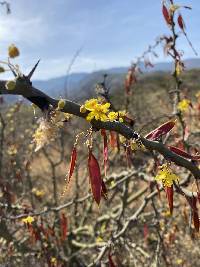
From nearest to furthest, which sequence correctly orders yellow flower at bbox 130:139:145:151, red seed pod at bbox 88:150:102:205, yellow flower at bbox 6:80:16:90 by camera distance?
yellow flower at bbox 6:80:16:90 < red seed pod at bbox 88:150:102:205 < yellow flower at bbox 130:139:145:151

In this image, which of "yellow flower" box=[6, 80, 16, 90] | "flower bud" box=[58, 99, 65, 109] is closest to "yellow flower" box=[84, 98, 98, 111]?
"flower bud" box=[58, 99, 65, 109]

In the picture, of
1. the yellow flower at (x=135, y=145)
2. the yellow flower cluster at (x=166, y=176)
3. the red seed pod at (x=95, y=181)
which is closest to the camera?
the red seed pod at (x=95, y=181)

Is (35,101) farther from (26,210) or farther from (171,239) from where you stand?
(171,239)

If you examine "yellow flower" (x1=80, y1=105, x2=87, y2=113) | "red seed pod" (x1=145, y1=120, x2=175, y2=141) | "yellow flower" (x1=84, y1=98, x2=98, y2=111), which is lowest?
"red seed pod" (x1=145, y1=120, x2=175, y2=141)

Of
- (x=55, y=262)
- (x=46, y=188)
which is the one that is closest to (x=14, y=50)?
(x=55, y=262)

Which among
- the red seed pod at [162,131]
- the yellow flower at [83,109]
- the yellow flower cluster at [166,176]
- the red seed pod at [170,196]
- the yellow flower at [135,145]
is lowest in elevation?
the red seed pod at [170,196]

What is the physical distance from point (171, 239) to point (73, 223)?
189 cm

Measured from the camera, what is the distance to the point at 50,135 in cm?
128

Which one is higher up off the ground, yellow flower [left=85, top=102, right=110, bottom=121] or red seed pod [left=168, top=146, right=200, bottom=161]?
yellow flower [left=85, top=102, right=110, bottom=121]

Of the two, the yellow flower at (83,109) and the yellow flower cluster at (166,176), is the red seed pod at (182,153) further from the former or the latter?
the yellow flower at (83,109)

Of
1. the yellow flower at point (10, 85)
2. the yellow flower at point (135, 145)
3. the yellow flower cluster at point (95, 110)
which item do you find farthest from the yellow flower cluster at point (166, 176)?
the yellow flower at point (10, 85)

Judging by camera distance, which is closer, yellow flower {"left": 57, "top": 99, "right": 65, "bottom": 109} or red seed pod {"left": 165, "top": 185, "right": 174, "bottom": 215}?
yellow flower {"left": 57, "top": 99, "right": 65, "bottom": 109}

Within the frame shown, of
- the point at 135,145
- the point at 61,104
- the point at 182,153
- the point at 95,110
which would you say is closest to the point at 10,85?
the point at 61,104

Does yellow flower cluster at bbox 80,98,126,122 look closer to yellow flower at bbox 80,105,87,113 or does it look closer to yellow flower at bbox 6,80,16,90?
yellow flower at bbox 80,105,87,113
